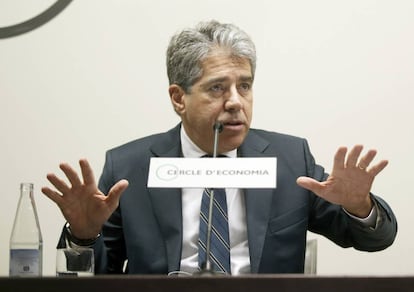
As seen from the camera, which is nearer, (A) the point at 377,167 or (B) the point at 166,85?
(A) the point at 377,167

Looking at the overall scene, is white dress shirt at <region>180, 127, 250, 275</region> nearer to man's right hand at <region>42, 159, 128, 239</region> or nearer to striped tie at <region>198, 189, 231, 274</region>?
striped tie at <region>198, 189, 231, 274</region>

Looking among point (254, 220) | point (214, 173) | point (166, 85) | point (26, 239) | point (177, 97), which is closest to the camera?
point (214, 173)

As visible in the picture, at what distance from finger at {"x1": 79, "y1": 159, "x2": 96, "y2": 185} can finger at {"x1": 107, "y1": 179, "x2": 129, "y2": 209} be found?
62 millimetres

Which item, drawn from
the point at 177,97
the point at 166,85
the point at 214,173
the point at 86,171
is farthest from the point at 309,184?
the point at 166,85

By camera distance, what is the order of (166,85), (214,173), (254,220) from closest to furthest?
(214,173) → (254,220) → (166,85)

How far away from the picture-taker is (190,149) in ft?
8.94

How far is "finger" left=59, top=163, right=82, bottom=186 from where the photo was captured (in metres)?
2.14

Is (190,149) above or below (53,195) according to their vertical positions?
above

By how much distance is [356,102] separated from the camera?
10.4 ft

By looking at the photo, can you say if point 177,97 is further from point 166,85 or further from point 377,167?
point 377,167

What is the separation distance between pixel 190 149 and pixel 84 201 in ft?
Result: 1.89

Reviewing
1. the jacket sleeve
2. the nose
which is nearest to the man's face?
the nose

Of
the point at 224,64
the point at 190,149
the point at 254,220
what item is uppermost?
the point at 224,64

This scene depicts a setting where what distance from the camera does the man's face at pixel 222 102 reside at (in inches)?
102
